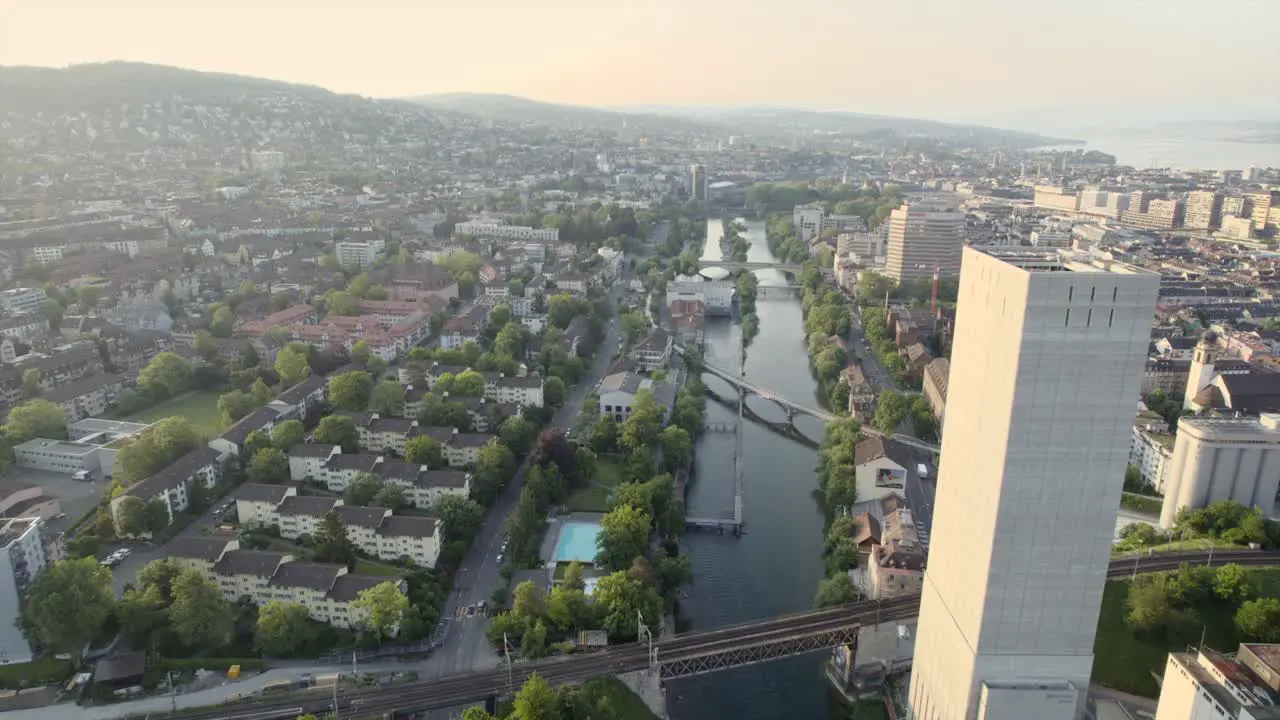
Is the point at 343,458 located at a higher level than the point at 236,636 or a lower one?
higher

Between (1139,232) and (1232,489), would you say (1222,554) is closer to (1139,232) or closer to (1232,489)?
(1232,489)

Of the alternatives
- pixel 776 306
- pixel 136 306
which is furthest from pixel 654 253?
pixel 136 306

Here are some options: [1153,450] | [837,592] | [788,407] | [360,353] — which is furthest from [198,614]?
[1153,450]

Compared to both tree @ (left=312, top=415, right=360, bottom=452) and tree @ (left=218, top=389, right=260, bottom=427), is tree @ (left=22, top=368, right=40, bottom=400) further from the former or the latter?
tree @ (left=312, top=415, right=360, bottom=452)

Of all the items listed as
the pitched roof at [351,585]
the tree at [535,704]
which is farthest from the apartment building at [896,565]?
the pitched roof at [351,585]

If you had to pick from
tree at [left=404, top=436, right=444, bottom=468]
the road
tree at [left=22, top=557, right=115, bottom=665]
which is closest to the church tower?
the road
